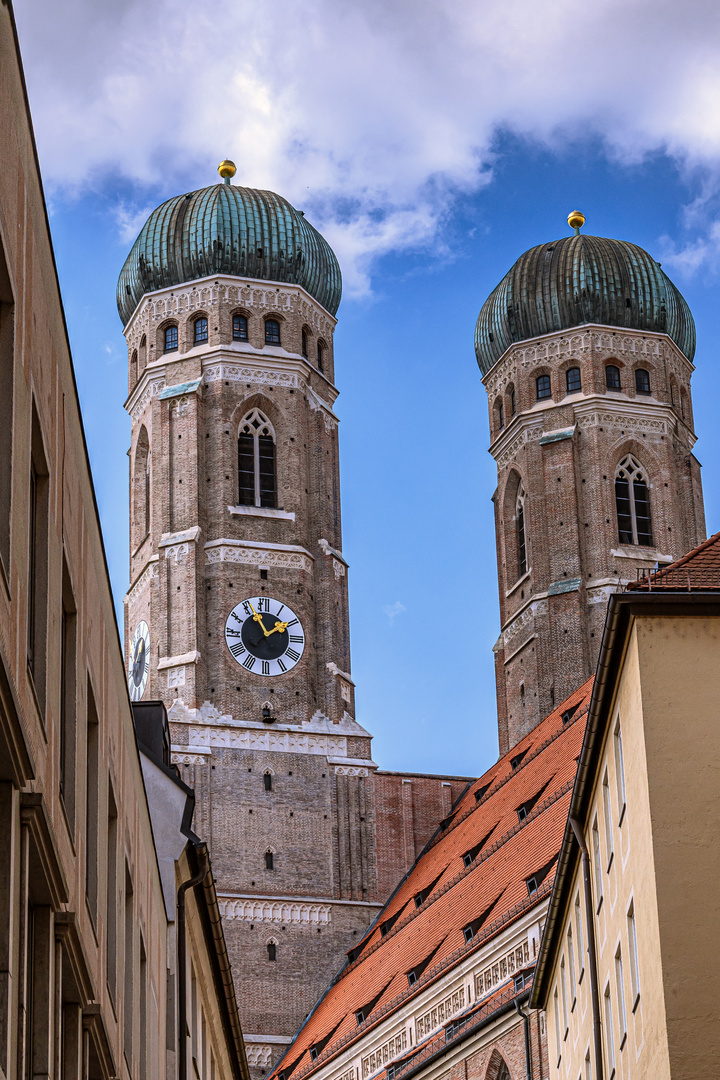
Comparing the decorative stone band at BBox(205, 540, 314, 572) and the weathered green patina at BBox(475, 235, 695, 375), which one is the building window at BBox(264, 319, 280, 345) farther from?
the weathered green patina at BBox(475, 235, 695, 375)

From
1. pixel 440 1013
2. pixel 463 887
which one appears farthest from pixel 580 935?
pixel 463 887

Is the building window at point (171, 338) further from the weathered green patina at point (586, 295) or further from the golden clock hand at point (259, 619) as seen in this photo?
the weathered green patina at point (586, 295)

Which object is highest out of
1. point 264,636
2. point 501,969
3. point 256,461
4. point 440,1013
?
point 256,461

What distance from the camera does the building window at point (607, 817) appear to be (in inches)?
922

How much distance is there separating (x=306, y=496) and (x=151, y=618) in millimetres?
5553

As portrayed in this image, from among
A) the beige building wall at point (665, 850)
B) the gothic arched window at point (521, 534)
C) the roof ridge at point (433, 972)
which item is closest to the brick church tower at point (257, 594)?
the roof ridge at point (433, 972)

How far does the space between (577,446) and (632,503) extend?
234 cm

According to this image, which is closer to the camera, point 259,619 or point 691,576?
point 691,576

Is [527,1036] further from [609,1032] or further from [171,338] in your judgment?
[171,338]

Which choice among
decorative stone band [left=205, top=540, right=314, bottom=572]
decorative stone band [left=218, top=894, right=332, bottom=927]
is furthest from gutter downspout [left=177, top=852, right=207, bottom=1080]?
decorative stone band [left=205, top=540, right=314, bottom=572]

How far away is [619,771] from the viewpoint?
22.5 metres

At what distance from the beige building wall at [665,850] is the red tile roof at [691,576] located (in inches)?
13.9

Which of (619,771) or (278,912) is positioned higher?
(278,912)

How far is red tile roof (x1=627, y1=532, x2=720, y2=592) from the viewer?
69.6ft
